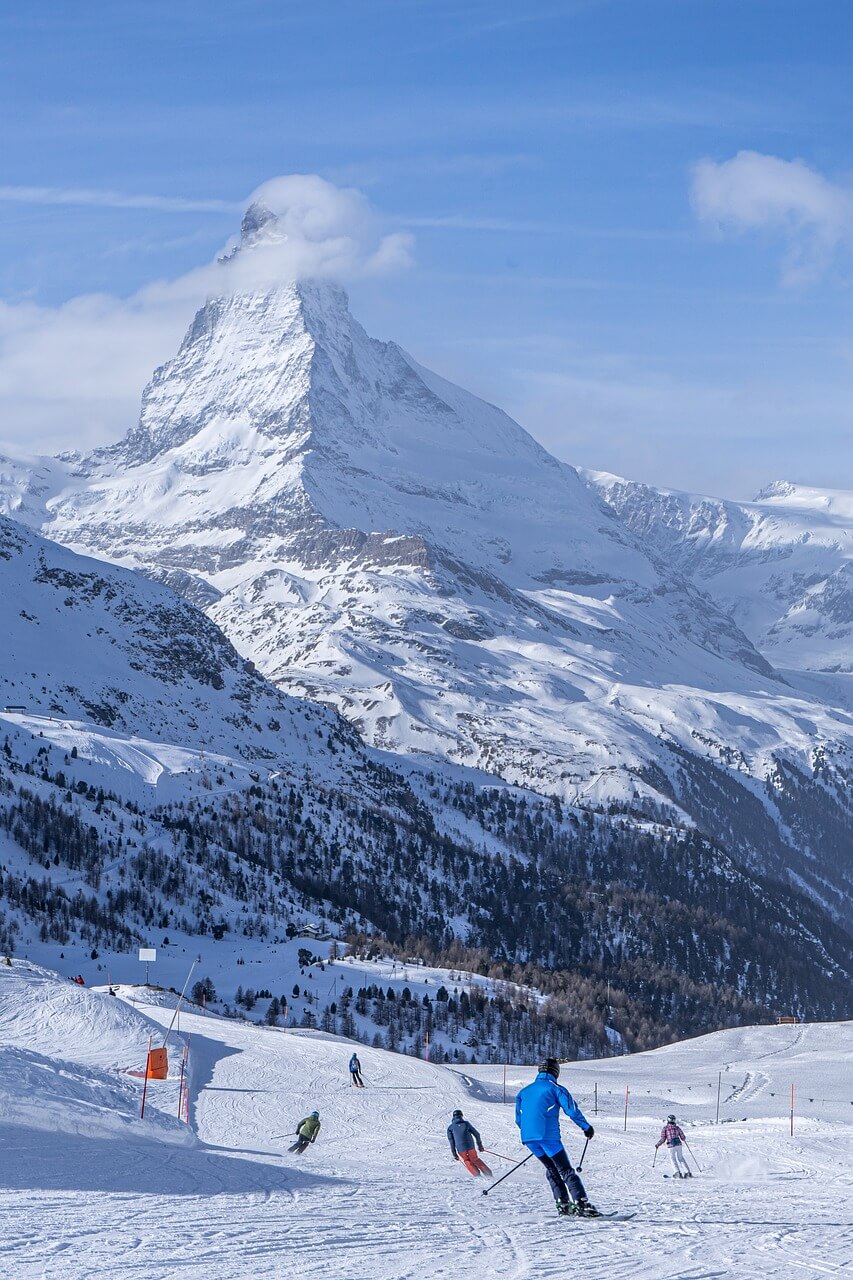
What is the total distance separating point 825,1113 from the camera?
72500 millimetres

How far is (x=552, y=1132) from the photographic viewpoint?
29344 mm

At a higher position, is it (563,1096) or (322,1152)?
(563,1096)

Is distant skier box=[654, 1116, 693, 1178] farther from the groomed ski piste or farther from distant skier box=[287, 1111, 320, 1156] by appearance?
distant skier box=[287, 1111, 320, 1156]

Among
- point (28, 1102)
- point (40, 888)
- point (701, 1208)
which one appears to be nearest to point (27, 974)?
point (28, 1102)

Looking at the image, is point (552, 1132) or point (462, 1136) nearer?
point (552, 1132)

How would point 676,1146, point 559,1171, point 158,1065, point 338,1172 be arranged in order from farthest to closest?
point 158,1065 → point 676,1146 → point 338,1172 → point 559,1171

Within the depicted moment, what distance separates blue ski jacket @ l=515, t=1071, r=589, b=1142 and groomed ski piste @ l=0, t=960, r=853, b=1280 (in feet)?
5.43

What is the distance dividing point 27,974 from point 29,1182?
4802cm

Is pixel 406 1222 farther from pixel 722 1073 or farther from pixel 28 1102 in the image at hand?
pixel 722 1073

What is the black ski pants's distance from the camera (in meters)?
29.4

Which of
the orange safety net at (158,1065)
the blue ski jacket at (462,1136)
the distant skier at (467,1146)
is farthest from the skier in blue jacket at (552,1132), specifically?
the orange safety net at (158,1065)

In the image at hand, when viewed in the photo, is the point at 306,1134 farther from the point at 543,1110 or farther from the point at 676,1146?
the point at 543,1110

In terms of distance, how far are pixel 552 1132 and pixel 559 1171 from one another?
40.4 inches

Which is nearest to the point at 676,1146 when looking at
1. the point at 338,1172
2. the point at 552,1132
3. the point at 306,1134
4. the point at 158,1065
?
the point at 338,1172
